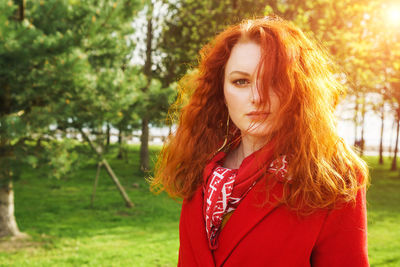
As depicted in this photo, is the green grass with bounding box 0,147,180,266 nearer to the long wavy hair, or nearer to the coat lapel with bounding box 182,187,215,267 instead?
the coat lapel with bounding box 182,187,215,267

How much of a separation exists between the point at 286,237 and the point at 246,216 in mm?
165

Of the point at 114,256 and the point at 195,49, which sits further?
the point at 195,49

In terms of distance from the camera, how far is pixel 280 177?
1300 mm

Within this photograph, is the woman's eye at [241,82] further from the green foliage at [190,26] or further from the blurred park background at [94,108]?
the green foliage at [190,26]

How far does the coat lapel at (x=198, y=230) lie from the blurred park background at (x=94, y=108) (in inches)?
36.1

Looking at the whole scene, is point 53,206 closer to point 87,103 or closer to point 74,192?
point 74,192

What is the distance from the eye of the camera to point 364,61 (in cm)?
1030

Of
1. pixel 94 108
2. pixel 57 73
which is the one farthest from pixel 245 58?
pixel 94 108

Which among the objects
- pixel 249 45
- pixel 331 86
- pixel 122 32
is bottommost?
pixel 331 86

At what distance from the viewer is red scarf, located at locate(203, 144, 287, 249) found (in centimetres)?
134

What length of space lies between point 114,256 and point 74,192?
6.36 meters

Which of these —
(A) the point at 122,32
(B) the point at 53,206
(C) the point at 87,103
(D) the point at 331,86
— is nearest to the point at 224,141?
(D) the point at 331,86

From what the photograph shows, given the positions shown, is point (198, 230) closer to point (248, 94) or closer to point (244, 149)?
point (244, 149)

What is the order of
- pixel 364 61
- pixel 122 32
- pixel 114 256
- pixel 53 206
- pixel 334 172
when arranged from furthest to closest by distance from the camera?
pixel 364 61 → pixel 53 206 → pixel 122 32 → pixel 114 256 → pixel 334 172
